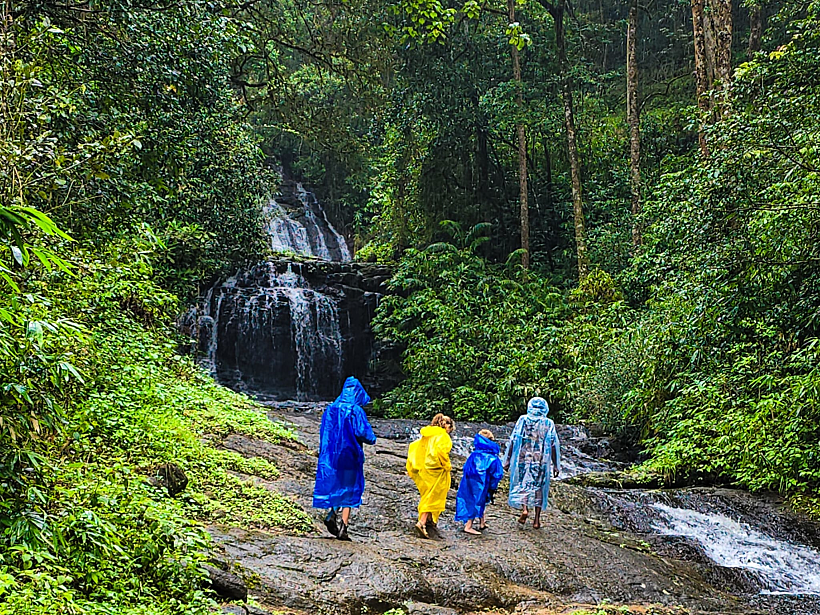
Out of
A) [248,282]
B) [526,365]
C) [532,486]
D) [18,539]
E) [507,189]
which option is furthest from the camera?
[507,189]

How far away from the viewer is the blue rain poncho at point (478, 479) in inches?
303

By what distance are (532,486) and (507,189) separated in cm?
1800

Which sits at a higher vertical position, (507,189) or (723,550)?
(507,189)

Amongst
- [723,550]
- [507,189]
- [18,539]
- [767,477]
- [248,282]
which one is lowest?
[723,550]

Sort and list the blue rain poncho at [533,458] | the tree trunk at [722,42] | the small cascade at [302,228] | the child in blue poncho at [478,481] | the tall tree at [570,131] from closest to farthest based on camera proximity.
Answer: the child in blue poncho at [478,481] → the blue rain poncho at [533,458] → the tree trunk at [722,42] → the tall tree at [570,131] → the small cascade at [302,228]

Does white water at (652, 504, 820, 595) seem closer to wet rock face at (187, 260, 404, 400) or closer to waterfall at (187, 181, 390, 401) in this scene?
wet rock face at (187, 260, 404, 400)

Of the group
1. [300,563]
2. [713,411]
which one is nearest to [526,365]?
[713,411]

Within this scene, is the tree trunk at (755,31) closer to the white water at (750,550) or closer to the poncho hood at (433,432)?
the white water at (750,550)

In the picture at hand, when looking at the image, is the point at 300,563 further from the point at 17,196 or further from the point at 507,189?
the point at 507,189

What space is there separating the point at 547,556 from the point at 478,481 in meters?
1.10

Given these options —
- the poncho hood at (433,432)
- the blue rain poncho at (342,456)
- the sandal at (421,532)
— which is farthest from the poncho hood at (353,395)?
the sandal at (421,532)

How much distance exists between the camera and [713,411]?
36.0 feet

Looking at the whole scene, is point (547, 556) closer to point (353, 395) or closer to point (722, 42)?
point (353, 395)

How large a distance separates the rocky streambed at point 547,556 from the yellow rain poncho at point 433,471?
0.39m
